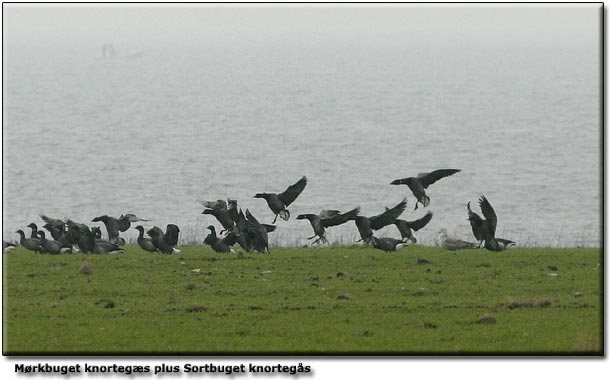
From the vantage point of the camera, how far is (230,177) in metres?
69.9

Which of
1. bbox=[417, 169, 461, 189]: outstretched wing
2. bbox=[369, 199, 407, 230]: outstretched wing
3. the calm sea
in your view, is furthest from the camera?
the calm sea

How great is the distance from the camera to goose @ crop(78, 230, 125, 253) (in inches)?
1153

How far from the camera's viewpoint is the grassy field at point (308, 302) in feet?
65.7

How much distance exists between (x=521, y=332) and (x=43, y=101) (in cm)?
12096

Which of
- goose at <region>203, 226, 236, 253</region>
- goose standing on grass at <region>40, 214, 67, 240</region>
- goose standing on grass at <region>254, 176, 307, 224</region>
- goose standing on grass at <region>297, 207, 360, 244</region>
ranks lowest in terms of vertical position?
goose at <region>203, 226, 236, 253</region>

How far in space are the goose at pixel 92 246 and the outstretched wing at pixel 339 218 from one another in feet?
16.7

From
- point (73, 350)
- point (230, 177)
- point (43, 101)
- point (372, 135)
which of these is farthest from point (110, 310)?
point (43, 101)

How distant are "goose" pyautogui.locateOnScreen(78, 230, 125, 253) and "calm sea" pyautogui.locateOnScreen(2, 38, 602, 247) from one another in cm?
705

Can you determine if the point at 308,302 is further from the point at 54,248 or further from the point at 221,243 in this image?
the point at 54,248

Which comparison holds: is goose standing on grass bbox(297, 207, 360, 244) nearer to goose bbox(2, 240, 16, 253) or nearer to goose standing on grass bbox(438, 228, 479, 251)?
goose standing on grass bbox(438, 228, 479, 251)

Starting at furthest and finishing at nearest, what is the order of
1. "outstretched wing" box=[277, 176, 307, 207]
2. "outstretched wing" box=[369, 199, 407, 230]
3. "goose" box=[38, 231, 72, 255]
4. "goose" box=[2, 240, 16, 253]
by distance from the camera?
1. "outstretched wing" box=[369, 199, 407, 230]
2. "goose" box=[2, 240, 16, 253]
3. "outstretched wing" box=[277, 176, 307, 207]
4. "goose" box=[38, 231, 72, 255]

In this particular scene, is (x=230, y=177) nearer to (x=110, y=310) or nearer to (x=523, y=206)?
(x=523, y=206)

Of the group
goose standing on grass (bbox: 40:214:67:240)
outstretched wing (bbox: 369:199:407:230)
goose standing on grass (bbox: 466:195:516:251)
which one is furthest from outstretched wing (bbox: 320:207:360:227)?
goose standing on grass (bbox: 40:214:67:240)

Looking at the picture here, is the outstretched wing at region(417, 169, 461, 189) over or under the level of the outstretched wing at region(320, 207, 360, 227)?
over
